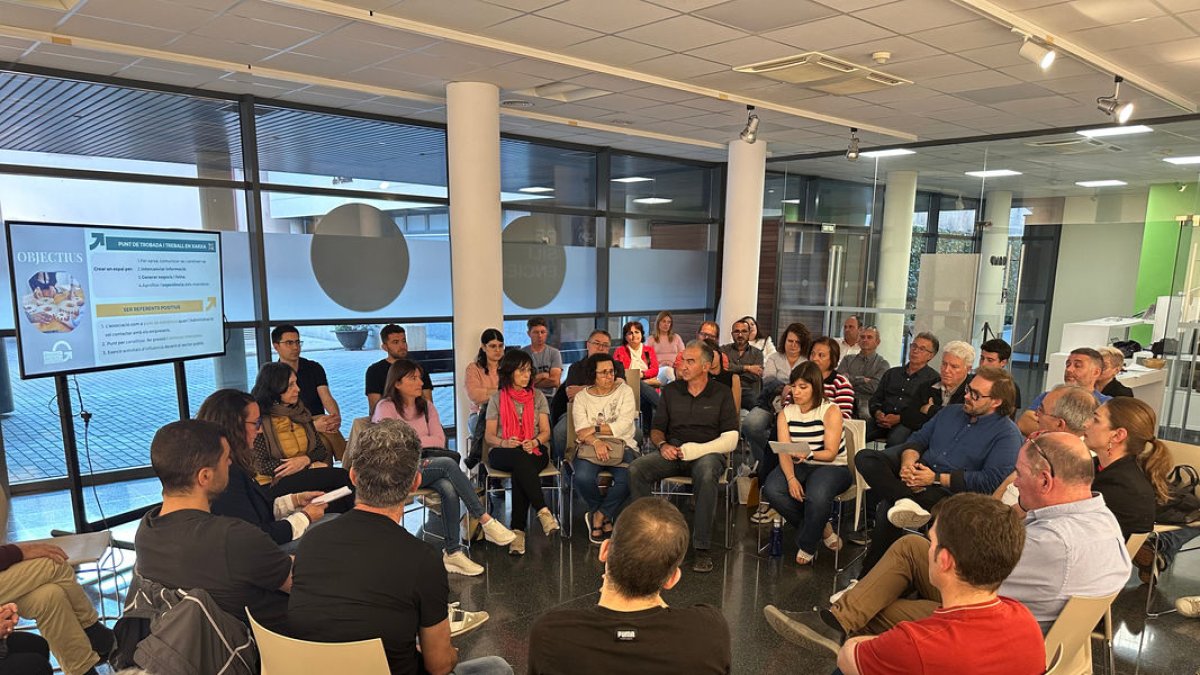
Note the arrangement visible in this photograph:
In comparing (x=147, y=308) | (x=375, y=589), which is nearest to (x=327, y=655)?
(x=375, y=589)

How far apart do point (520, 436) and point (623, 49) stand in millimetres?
2688

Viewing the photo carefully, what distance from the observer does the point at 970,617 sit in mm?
1822

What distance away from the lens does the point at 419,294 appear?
6.68 m

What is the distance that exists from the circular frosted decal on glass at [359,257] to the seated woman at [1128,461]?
5.50 metres

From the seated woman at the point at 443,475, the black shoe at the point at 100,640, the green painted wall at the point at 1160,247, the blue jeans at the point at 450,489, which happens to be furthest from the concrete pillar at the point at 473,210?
the green painted wall at the point at 1160,247

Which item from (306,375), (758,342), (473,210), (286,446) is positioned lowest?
(286,446)

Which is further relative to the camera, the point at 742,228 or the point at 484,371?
the point at 742,228

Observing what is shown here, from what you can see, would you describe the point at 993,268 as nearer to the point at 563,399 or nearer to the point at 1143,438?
the point at 1143,438

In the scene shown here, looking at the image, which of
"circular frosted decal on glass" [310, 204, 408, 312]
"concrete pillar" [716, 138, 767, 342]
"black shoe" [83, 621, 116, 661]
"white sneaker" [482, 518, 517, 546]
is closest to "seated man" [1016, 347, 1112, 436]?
"white sneaker" [482, 518, 517, 546]

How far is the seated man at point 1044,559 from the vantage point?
225 centimetres

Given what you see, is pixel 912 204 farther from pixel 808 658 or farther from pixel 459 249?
pixel 808 658

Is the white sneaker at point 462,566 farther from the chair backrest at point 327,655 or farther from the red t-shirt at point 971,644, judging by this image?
the red t-shirt at point 971,644

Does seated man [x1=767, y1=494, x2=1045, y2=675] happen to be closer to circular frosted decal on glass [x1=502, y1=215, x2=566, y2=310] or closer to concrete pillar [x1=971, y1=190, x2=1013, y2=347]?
circular frosted decal on glass [x1=502, y1=215, x2=566, y2=310]

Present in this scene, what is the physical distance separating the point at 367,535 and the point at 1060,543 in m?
2.23
